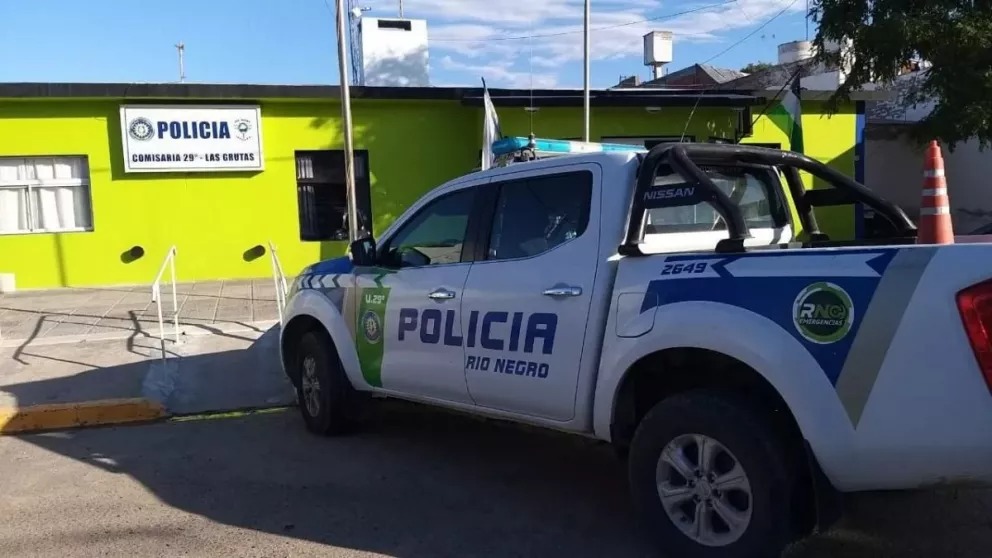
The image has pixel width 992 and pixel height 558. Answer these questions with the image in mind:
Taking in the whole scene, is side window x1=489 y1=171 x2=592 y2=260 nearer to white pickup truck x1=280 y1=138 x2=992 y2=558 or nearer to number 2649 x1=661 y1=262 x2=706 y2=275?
white pickup truck x1=280 y1=138 x2=992 y2=558

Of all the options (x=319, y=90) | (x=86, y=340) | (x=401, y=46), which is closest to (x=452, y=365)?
(x=86, y=340)

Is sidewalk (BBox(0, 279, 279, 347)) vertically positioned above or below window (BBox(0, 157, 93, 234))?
below

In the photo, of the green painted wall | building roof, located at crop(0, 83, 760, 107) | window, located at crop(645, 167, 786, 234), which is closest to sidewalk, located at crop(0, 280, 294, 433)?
the green painted wall

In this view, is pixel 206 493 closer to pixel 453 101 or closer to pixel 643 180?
pixel 643 180

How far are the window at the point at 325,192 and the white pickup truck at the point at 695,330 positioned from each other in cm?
1050

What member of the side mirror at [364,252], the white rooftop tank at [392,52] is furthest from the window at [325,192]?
the side mirror at [364,252]

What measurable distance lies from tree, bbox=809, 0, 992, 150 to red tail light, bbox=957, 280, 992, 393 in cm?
1027

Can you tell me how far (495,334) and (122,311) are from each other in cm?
901

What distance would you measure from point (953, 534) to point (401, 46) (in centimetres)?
1823

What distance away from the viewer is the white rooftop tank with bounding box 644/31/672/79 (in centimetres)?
3053

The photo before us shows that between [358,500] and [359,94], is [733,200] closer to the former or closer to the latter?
Answer: [358,500]

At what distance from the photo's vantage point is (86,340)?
9922 mm

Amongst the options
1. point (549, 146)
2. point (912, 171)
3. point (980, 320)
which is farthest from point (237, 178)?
point (912, 171)

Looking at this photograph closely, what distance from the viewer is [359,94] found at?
15.7 m
